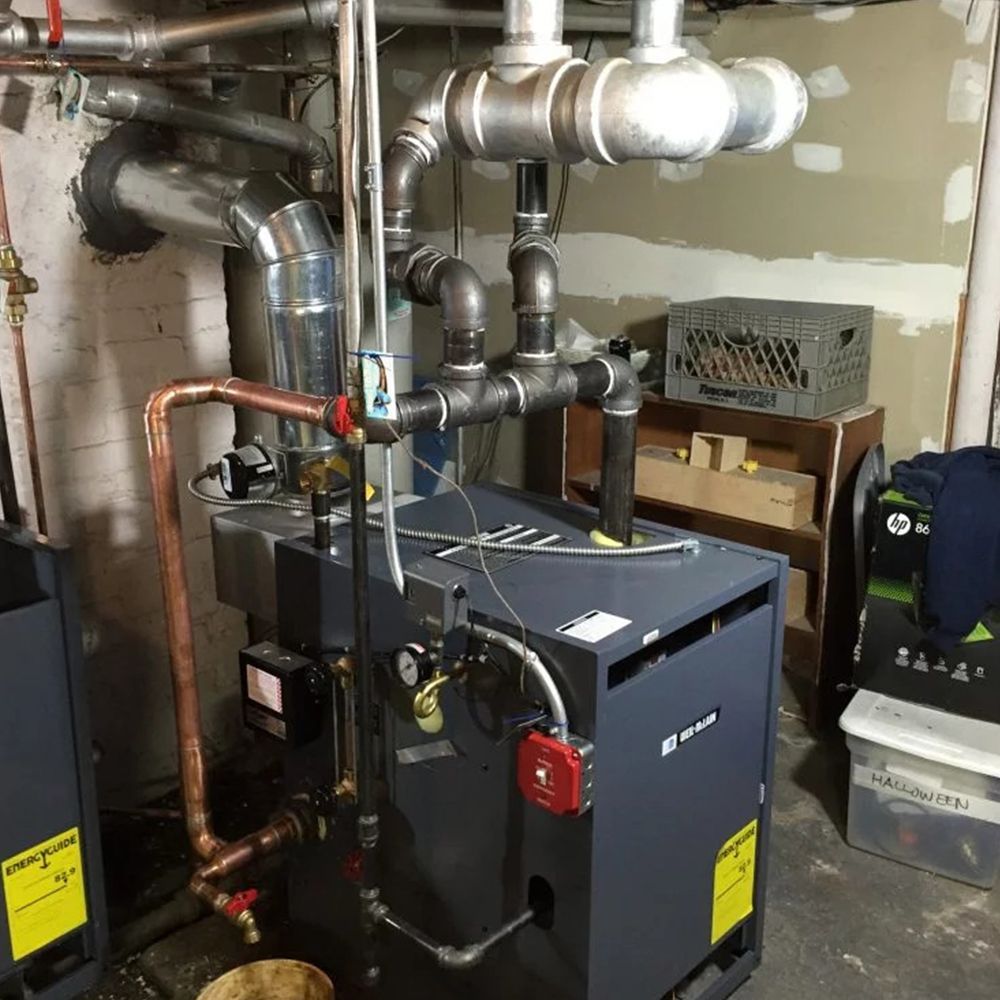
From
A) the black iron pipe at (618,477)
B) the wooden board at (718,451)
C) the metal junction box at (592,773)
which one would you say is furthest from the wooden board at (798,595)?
the black iron pipe at (618,477)

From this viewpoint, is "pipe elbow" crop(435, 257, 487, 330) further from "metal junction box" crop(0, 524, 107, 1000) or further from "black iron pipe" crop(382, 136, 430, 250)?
"metal junction box" crop(0, 524, 107, 1000)

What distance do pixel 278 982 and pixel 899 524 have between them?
161cm

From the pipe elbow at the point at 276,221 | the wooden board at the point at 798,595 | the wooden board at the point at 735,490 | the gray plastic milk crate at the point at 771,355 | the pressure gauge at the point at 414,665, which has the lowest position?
the wooden board at the point at 798,595

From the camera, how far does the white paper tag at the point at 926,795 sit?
85.2 inches

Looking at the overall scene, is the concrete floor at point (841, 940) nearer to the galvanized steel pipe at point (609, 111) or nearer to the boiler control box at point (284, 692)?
the boiler control box at point (284, 692)

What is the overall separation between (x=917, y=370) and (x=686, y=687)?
Answer: 152 cm

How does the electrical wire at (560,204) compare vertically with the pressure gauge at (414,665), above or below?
above

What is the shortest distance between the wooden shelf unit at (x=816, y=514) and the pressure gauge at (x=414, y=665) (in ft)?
4.76

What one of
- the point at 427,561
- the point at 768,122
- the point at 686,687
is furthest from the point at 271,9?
the point at 686,687

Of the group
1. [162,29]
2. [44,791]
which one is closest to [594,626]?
[44,791]

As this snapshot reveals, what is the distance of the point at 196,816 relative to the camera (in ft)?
5.84

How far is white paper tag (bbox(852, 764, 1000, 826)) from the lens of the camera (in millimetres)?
2164

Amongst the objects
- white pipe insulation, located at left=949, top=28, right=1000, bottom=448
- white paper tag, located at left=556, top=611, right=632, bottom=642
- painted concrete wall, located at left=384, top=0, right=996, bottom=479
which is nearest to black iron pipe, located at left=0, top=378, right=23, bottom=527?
white paper tag, located at left=556, top=611, right=632, bottom=642

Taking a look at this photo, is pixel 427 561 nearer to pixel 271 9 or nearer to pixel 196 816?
pixel 196 816
